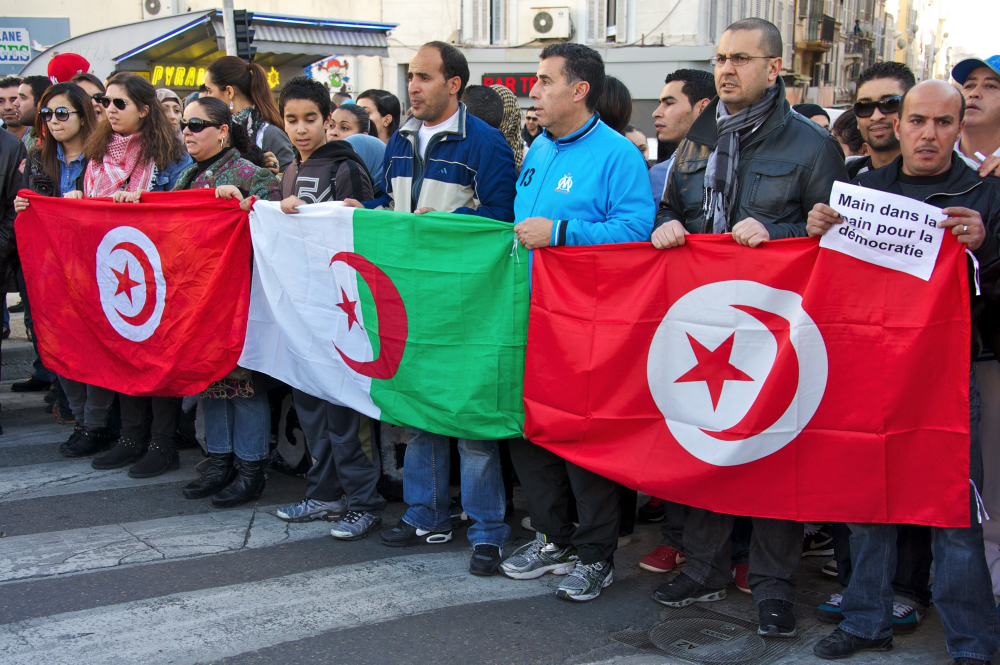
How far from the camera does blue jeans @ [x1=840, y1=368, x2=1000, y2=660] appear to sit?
3121mm

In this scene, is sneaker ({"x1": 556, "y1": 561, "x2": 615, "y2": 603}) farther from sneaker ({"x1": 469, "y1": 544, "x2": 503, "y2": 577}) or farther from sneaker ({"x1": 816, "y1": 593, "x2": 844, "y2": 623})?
sneaker ({"x1": 816, "y1": 593, "x2": 844, "y2": 623})

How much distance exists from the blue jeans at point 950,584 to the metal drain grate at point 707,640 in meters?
0.32

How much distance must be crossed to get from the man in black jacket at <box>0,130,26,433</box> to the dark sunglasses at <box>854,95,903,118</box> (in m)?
5.40

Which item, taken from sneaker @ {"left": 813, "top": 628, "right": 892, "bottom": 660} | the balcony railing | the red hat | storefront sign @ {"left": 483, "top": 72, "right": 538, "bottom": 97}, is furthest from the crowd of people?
the balcony railing

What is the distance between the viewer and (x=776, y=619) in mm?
3463

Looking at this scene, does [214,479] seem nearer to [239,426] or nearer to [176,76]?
[239,426]

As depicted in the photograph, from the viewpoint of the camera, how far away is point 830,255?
3.30m

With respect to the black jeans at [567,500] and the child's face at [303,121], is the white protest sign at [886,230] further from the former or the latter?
the child's face at [303,121]

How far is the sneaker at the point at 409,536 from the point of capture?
434cm

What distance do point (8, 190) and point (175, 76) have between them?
344 inches

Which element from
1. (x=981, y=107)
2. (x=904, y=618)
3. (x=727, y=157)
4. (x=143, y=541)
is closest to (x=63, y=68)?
(x=143, y=541)

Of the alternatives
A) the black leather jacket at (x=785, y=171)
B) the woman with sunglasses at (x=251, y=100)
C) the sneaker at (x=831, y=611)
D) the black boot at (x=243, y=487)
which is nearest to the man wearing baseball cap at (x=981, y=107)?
the black leather jacket at (x=785, y=171)

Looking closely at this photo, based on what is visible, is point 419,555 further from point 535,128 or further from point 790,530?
point 535,128

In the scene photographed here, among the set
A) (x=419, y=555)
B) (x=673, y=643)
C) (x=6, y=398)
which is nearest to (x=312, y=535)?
(x=419, y=555)
